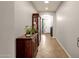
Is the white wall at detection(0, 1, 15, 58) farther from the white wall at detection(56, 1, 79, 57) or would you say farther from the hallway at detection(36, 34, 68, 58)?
the hallway at detection(36, 34, 68, 58)

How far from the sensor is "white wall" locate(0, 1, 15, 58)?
3.51 metres

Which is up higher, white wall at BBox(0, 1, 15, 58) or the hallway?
white wall at BBox(0, 1, 15, 58)

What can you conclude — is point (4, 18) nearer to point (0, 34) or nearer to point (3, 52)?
point (0, 34)

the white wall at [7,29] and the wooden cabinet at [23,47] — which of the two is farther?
the wooden cabinet at [23,47]

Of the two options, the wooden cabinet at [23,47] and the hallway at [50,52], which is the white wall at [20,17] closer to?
the wooden cabinet at [23,47]

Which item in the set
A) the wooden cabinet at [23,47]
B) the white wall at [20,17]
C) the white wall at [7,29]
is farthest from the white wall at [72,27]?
the white wall at [7,29]

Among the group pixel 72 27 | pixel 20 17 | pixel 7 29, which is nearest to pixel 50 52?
pixel 72 27

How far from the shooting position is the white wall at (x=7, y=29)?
351cm

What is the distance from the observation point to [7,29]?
3529 mm

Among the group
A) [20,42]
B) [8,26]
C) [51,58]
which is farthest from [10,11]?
[51,58]

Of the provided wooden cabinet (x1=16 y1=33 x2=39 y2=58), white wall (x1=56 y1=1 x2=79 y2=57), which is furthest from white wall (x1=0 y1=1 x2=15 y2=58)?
white wall (x1=56 y1=1 x2=79 y2=57)

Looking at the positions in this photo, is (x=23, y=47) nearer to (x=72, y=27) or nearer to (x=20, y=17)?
(x=20, y=17)

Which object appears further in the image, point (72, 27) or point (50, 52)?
point (50, 52)

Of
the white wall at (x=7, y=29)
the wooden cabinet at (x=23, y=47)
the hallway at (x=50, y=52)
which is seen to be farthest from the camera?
the hallway at (x=50, y=52)
